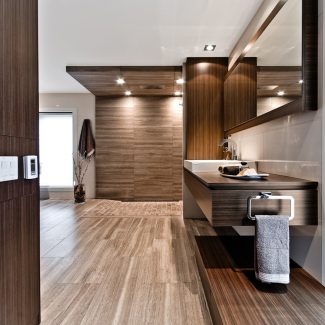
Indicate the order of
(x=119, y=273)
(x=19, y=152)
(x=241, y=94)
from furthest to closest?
(x=241, y=94) → (x=119, y=273) → (x=19, y=152)

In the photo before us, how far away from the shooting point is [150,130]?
5898mm

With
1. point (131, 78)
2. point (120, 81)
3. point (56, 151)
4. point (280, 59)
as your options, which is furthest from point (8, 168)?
point (56, 151)

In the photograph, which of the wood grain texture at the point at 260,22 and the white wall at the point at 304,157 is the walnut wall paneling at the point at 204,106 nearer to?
the wood grain texture at the point at 260,22

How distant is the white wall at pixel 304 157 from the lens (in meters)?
1.62

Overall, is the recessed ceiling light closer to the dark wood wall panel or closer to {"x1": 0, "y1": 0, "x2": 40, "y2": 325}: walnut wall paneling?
the dark wood wall panel

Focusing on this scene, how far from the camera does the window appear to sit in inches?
244

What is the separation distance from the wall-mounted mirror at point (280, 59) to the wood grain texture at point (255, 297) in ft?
3.86

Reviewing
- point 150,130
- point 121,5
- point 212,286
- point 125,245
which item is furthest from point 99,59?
point 212,286

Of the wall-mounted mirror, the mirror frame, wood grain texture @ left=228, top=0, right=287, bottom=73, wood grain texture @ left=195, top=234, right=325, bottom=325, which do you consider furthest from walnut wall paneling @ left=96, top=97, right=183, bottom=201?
the mirror frame

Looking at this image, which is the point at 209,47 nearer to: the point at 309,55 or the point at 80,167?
the point at 309,55

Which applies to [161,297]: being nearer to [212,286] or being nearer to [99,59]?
[212,286]

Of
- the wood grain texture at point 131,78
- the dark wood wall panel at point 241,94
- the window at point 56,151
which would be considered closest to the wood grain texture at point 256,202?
the dark wood wall panel at point 241,94

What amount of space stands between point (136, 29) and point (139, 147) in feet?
10.1

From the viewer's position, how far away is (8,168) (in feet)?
3.93
